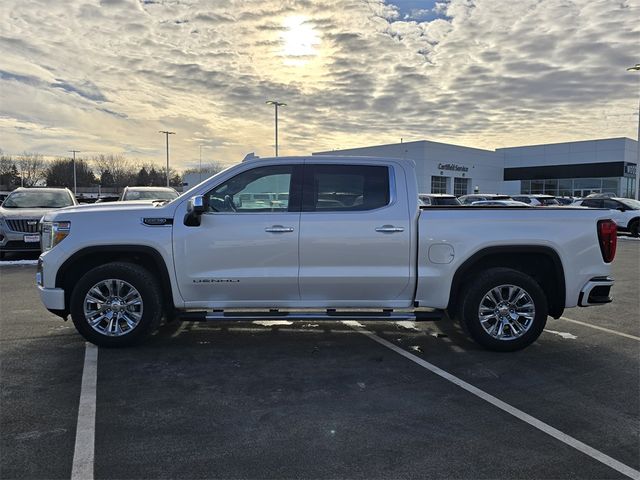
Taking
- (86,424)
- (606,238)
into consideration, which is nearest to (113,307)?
(86,424)

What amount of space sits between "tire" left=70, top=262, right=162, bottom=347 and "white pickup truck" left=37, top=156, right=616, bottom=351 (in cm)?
1

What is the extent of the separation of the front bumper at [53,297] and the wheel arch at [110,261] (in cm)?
9

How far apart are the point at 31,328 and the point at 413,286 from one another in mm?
4588

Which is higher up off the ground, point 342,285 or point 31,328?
point 342,285

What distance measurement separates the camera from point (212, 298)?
17.1 feet

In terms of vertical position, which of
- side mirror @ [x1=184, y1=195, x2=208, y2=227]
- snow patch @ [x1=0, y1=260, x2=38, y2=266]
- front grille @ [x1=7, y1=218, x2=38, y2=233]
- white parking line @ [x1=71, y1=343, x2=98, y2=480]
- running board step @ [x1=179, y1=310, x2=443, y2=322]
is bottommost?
white parking line @ [x1=71, y1=343, x2=98, y2=480]

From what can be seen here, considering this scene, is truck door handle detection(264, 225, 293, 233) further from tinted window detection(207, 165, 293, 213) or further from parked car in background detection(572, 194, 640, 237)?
parked car in background detection(572, 194, 640, 237)

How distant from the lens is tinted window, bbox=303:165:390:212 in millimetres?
5262

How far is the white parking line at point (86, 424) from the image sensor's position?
9.76ft

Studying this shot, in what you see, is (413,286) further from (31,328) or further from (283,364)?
(31,328)

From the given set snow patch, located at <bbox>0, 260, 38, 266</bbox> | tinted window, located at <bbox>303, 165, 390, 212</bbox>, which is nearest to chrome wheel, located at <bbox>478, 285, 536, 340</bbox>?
tinted window, located at <bbox>303, 165, 390, 212</bbox>

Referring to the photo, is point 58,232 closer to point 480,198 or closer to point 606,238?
point 606,238

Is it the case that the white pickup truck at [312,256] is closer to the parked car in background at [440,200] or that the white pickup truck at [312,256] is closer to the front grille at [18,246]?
the front grille at [18,246]

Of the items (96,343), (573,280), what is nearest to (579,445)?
(573,280)
